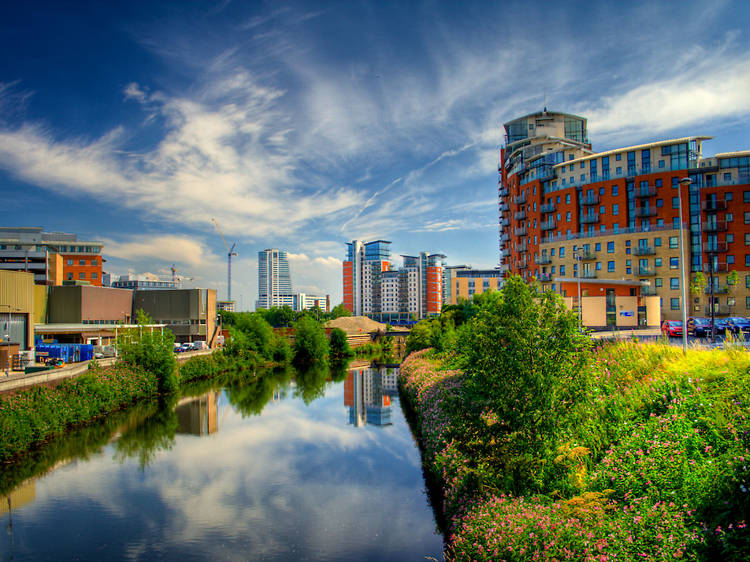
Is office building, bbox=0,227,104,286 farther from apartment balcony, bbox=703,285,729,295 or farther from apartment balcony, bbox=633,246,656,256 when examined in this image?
apartment balcony, bbox=703,285,729,295

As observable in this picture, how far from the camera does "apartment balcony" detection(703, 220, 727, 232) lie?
5231cm

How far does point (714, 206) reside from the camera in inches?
2079

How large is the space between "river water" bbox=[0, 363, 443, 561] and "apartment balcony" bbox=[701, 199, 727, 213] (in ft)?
147

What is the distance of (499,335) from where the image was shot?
1051 cm

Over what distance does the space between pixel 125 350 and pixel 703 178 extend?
211 ft

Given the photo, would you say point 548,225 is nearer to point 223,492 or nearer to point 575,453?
point 223,492

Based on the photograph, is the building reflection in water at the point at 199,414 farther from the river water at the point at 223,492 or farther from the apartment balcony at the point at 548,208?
the apartment balcony at the point at 548,208

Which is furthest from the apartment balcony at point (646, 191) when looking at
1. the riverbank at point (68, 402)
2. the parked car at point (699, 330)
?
the riverbank at point (68, 402)

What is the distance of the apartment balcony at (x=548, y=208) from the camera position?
65.4m

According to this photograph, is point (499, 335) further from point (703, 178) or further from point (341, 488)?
point (703, 178)

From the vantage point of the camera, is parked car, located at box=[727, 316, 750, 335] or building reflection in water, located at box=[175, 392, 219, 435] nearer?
building reflection in water, located at box=[175, 392, 219, 435]

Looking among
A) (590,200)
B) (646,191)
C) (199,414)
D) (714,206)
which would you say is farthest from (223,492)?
(714,206)

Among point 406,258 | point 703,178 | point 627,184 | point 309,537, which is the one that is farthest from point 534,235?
point 406,258

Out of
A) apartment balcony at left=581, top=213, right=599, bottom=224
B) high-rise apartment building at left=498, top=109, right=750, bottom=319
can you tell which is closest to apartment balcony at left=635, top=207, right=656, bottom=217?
high-rise apartment building at left=498, top=109, right=750, bottom=319
